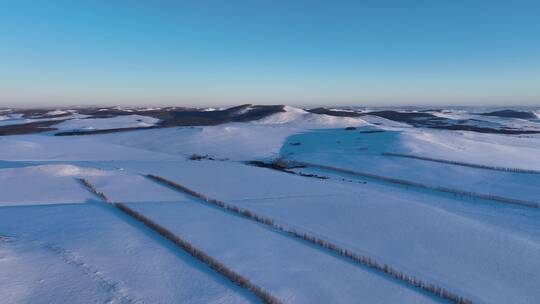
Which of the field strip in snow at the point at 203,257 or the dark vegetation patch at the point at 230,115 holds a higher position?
the dark vegetation patch at the point at 230,115

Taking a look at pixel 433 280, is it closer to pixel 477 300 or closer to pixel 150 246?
pixel 477 300

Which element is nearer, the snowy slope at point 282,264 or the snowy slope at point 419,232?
the snowy slope at point 282,264

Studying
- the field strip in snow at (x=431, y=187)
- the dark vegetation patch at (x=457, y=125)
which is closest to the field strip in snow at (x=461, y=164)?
the field strip in snow at (x=431, y=187)

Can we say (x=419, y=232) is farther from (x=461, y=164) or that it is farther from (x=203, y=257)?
(x=461, y=164)

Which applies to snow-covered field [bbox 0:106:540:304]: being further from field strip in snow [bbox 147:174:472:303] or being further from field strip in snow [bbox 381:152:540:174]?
field strip in snow [bbox 381:152:540:174]

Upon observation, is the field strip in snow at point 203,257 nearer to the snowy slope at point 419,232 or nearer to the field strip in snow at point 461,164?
the snowy slope at point 419,232

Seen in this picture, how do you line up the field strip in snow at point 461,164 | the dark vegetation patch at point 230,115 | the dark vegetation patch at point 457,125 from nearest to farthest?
the field strip in snow at point 461,164 < the dark vegetation patch at point 457,125 < the dark vegetation patch at point 230,115

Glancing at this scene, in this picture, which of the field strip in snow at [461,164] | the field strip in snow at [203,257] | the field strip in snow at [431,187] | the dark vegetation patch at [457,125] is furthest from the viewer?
the dark vegetation patch at [457,125]

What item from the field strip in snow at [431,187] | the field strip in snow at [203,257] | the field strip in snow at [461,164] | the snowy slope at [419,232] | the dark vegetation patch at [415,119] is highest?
the dark vegetation patch at [415,119]
